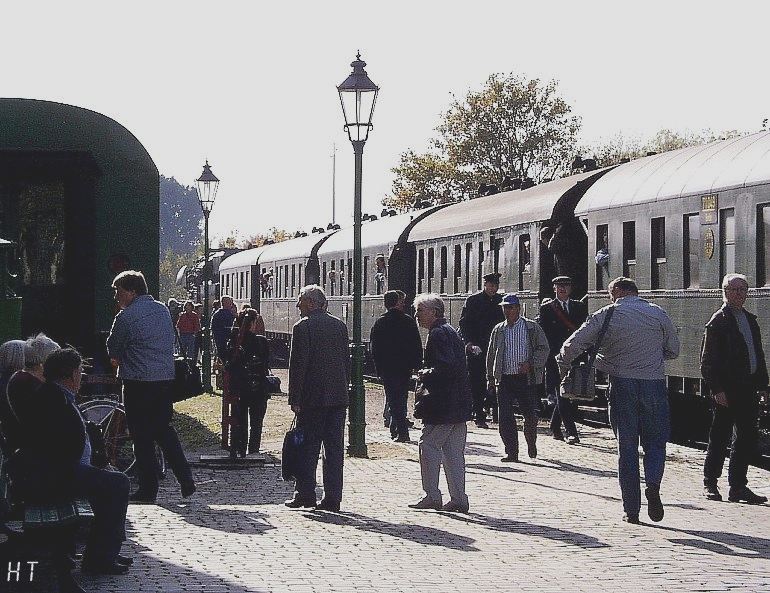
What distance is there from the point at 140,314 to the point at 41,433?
418 cm

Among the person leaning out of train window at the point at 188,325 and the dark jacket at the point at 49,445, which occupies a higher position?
the person leaning out of train window at the point at 188,325

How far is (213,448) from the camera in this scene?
1991cm

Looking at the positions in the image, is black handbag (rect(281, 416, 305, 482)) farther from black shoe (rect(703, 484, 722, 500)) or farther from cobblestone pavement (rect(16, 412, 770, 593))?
black shoe (rect(703, 484, 722, 500))

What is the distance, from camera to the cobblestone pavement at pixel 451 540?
9.82 metres

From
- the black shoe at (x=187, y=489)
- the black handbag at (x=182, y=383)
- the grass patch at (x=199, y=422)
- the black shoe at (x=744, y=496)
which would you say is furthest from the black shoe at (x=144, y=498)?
the grass patch at (x=199, y=422)

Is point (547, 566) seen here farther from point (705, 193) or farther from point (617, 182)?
point (617, 182)

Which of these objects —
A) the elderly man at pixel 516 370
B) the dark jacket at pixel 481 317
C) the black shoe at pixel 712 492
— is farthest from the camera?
the dark jacket at pixel 481 317

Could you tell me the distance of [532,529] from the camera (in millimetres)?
12336

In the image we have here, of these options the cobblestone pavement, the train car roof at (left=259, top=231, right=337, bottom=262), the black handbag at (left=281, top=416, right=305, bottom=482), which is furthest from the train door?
the train car roof at (left=259, top=231, right=337, bottom=262)

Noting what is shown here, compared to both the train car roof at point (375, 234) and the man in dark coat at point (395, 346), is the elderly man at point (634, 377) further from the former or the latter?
the train car roof at point (375, 234)

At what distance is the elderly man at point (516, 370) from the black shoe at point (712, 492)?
3.56 metres

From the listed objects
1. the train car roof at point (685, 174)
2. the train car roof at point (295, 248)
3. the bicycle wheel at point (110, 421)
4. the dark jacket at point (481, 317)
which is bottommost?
the bicycle wheel at point (110, 421)

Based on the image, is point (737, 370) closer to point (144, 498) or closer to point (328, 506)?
point (328, 506)

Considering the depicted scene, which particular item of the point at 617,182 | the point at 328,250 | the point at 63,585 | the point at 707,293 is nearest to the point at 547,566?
the point at 63,585
